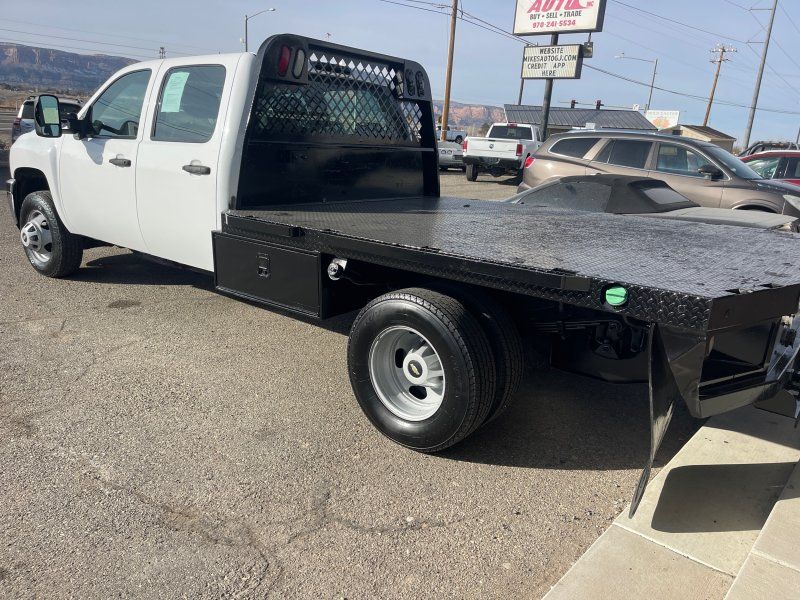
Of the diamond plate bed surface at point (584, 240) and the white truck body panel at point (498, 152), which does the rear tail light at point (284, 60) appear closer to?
the diamond plate bed surface at point (584, 240)

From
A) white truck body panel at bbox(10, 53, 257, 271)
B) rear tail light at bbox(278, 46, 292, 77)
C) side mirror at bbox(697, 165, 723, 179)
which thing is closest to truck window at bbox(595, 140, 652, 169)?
side mirror at bbox(697, 165, 723, 179)

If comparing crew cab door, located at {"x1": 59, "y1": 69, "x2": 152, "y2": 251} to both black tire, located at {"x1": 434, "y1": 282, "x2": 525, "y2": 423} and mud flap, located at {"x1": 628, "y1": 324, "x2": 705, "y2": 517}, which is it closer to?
black tire, located at {"x1": 434, "y1": 282, "x2": 525, "y2": 423}

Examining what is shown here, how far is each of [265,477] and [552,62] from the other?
971 inches

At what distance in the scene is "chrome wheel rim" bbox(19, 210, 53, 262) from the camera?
5832 mm

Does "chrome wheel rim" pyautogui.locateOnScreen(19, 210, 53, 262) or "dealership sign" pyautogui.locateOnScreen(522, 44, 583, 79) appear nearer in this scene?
"chrome wheel rim" pyautogui.locateOnScreen(19, 210, 53, 262)

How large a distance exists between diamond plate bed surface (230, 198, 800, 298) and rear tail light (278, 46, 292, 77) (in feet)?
3.12

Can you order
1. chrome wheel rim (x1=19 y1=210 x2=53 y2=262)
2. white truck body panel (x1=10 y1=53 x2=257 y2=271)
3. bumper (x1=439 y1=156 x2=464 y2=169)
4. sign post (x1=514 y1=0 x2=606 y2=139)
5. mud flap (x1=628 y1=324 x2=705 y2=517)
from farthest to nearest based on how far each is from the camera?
sign post (x1=514 y1=0 x2=606 y2=139)
bumper (x1=439 y1=156 x2=464 y2=169)
chrome wheel rim (x1=19 y1=210 x2=53 y2=262)
white truck body panel (x1=10 y1=53 x2=257 y2=271)
mud flap (x1=628 y1=324 x2=705 y2=517)

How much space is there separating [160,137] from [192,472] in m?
2.82

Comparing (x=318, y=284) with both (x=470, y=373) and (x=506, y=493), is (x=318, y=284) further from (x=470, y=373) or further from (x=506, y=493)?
(x=506, y=493)

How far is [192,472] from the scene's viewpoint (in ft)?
9.64

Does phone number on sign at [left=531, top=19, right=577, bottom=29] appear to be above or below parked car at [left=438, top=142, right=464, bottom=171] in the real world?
above

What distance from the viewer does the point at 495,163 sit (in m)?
19.0

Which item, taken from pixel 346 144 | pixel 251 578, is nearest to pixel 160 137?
pixel 346 144

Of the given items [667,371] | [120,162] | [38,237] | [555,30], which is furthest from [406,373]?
[555,30]
